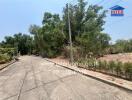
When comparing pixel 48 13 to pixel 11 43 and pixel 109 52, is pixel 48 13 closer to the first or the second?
pixel 109 52

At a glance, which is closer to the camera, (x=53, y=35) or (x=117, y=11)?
(x=117, y=11)

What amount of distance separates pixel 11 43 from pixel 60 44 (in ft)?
249

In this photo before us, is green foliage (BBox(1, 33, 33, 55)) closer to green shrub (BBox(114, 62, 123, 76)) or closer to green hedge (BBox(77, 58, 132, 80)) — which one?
green hedge (BBox(77, 58, 132, 80))

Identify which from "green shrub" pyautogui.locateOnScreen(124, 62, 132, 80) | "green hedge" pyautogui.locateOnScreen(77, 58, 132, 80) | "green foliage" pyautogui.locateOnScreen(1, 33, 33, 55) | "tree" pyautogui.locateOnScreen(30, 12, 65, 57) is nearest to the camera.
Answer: "green shrub" pyautogui.locateOnScreen(124, 62, 132, 80)

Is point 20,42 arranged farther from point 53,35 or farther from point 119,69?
point 119,69

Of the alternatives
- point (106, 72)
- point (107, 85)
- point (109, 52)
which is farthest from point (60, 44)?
point (107, 85)

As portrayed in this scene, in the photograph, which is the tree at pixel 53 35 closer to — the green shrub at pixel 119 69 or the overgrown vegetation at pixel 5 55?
the overgrown vegetation at pixel 5 55

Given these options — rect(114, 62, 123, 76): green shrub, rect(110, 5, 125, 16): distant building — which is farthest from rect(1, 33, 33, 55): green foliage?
rect(114, 62, 123, 76): green shrub

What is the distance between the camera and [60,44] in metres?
47.8

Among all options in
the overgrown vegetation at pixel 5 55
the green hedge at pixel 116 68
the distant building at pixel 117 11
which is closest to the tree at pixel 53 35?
the overgrown vegetation at pixel 5 55

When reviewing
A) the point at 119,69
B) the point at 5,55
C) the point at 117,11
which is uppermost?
the point at 117,11

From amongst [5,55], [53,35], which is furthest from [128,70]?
[5,55]

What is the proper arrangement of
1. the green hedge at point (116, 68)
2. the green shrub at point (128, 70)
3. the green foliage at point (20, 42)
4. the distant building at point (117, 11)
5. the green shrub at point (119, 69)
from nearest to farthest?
the green shrub at point (128, 70), the green hedge at point (116, 68), the green shrub at point (119, 69), the distant building at point (117, 11), the green foliage at point (20, 42)

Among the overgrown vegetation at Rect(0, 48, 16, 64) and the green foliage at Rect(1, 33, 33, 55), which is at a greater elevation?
the green foliage at Rect(1, 33, 33, 55)
